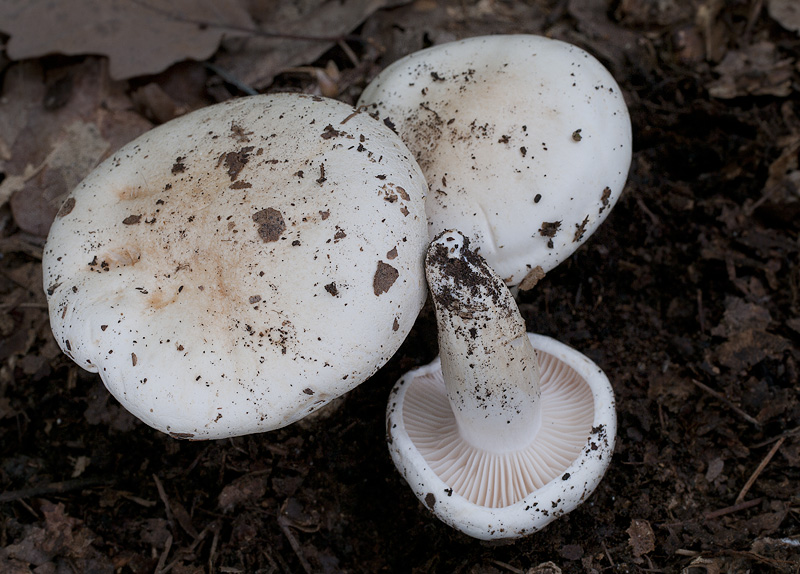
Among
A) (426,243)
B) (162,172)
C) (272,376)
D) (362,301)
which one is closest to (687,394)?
(426,243)

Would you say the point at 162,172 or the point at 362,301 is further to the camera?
the point at 162,172

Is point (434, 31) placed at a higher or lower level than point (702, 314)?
higher

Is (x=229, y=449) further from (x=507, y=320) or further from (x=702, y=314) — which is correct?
(x=702, y=314)

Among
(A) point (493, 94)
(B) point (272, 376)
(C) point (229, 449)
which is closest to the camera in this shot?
(B) point (272, 376)

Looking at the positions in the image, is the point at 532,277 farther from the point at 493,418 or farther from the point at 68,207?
the point at 68,207

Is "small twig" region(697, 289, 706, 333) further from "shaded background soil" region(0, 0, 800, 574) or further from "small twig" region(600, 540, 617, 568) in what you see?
"small twig" region(600, 540, 617, 568)

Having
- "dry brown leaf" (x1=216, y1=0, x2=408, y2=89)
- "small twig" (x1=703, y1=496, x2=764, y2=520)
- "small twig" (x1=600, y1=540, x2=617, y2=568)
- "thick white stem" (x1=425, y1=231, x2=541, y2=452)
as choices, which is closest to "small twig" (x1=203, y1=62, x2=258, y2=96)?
"dry brown leaf" (x1=216, y1=0, x2=408, y2=89)

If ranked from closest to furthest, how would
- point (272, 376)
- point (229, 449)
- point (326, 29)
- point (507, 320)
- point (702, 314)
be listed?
1. point (272, 376)
2. point (507, 320)
3. point (229, 449)
4. point (702, 314)
5. point (326, 29)
